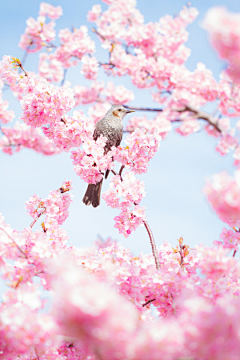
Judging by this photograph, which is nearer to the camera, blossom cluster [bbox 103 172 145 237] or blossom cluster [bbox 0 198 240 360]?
blossom cluster [bbox 0 198 240 360]

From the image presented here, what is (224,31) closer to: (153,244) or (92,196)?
(153,244)

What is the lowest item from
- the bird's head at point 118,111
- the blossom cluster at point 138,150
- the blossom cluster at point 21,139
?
the blossom cluster at point 138,150

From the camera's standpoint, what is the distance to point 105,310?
1.34 m

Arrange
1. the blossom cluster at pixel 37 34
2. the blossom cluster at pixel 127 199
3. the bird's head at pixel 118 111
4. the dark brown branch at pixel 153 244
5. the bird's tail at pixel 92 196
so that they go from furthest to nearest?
the blossom cluster at pixel 37 34
the bird's head at pixel 118 111
the bird's tail at pixel 92 196
the blossom cluster at pixel 127 199
the dark brown branch at pixel 153 244

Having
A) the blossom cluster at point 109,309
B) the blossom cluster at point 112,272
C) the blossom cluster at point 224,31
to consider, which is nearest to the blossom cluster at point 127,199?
the blossom cluster at point 112,272

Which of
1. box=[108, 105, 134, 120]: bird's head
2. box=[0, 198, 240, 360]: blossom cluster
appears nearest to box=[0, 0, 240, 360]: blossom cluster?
box=[0, 198, 240, 360]: blossom cluster

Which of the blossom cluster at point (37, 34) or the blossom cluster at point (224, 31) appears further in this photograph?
the blossom cluster at point (37, 34)

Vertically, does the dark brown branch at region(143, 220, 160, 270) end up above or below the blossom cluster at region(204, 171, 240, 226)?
above

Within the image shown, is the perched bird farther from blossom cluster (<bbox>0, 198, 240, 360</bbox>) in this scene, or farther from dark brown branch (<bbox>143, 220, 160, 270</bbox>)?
blossom cluster (<bbox>0, 198, 240, 360</bbox>)

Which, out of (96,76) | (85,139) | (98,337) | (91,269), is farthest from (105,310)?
(96,76)

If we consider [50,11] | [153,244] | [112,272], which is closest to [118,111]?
[153,244]

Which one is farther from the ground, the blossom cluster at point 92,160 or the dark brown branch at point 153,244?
the blossom cluster at point 92,160

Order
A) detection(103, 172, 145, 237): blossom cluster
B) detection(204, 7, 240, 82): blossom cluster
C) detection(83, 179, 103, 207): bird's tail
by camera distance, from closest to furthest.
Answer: detection(204, 7, 240, 82): blossom cluster
detection(103, 172, 145, 237): blossom cluster
detection(83, 179, 103, 207): bird's tail

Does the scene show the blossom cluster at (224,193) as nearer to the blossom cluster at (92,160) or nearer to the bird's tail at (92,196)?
the blossom cluster at (92,160)
